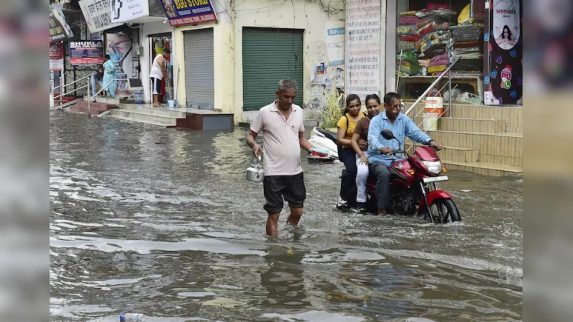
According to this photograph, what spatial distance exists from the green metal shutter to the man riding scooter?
42.2 feet

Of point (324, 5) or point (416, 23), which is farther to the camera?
point (324, 5)

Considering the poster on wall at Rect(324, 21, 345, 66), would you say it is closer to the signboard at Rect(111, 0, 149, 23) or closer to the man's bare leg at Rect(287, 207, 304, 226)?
the signboard at Rect(111, 0, 149, 23)

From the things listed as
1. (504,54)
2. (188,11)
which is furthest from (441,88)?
(188,11)

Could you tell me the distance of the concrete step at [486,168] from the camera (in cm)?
1077

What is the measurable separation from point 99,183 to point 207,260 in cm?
511

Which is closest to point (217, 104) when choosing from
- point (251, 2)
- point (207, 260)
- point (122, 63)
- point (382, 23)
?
point (251, 2)

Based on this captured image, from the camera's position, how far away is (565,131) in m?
1.06

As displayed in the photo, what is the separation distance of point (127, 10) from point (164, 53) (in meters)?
1.98

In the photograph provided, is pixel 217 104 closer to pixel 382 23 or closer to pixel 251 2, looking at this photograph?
pixel 251 2

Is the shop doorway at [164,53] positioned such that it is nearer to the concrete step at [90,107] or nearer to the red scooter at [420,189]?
the concrete step at [90,107]

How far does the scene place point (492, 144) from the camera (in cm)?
1141

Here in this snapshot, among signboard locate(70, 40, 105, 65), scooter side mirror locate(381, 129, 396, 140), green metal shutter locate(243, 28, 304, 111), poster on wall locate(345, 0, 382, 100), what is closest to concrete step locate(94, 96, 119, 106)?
signboard locate(70, 40, 105, 65)

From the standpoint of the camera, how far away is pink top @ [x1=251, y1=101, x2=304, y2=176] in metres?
6.44

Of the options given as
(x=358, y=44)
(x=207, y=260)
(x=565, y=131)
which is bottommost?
(x=207, y=260)
